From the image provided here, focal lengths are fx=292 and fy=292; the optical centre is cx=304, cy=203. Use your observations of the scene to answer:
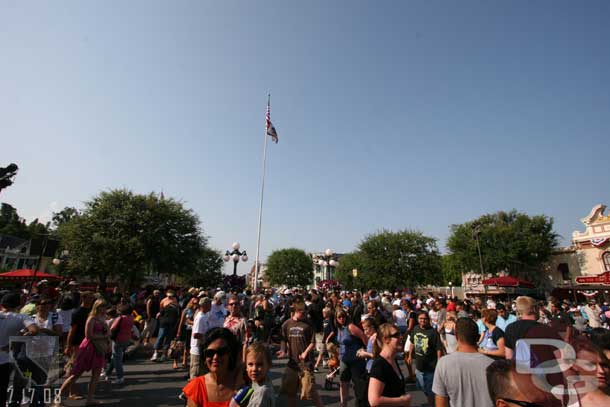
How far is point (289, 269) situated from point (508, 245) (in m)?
42.8

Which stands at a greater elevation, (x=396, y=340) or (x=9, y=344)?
(x=396, y=340)

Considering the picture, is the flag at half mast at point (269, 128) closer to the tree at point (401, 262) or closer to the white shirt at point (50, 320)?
the white shirt at point (50, 320)

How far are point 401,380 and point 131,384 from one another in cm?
675

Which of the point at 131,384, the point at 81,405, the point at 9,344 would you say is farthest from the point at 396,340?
the point at 131,384

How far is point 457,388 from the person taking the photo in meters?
2.91

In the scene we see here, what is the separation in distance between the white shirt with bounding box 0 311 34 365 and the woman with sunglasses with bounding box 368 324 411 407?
197 inches

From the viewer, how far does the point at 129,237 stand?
22.4 m

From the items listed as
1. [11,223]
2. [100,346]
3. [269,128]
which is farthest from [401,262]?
[11,223]

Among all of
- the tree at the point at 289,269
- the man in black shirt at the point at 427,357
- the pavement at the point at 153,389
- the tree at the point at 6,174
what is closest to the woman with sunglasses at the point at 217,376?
the pavement at the point at 153,389

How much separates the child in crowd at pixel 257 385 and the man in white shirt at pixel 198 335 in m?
3.94

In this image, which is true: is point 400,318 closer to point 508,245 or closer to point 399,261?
point 399,261

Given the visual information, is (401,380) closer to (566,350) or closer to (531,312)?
(566,350)

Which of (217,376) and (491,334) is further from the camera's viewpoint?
(491,334)

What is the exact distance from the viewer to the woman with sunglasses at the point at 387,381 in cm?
280
